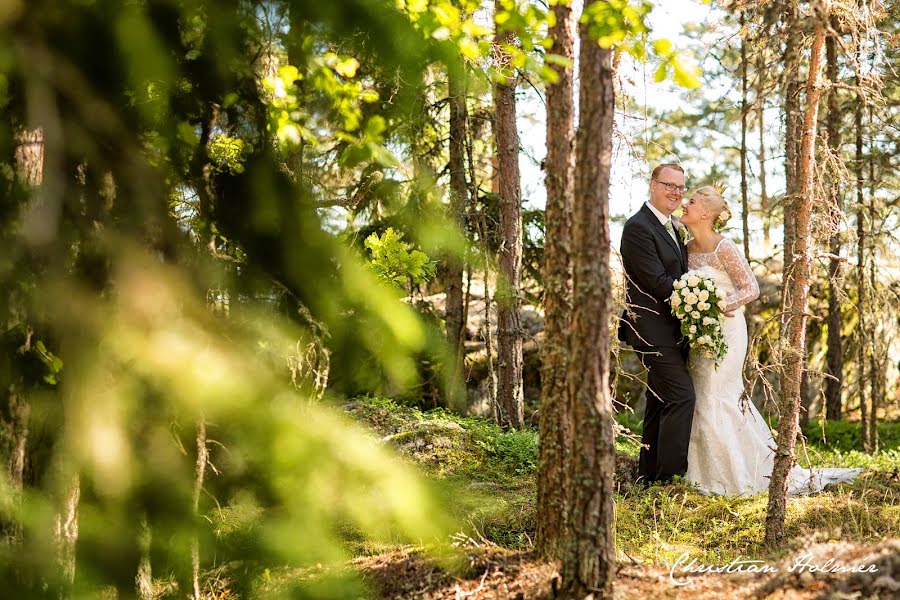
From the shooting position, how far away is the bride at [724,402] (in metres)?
6.92

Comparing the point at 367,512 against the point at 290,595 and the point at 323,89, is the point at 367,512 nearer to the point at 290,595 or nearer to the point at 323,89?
the point at 290,595

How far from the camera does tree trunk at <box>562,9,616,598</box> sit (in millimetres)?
3121

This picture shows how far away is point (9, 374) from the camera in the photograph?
1.05m

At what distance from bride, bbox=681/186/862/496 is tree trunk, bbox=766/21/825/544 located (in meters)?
1.88

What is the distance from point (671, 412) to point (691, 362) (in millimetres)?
620

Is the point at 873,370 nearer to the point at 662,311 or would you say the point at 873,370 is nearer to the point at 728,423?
the point at 728,423

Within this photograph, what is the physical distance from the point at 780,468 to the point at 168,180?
4.75 metres

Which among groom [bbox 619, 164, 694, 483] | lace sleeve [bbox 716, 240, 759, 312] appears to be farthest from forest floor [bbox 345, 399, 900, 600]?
lace sleeve [bbox 716, 240, 759, 312]

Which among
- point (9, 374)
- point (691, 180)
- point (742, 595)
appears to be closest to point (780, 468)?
point (742, 595)

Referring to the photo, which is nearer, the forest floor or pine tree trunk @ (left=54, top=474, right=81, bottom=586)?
pine tree trunk @ (left=54, top=474, right=81, bottom=586)

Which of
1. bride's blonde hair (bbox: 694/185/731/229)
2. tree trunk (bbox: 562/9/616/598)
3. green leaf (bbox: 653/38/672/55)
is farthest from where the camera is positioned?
bride's blonde hair (bbox: 694/185/731/229)

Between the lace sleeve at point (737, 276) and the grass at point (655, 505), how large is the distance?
4.99ft

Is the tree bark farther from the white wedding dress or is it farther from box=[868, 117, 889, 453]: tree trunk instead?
the white wedding dress

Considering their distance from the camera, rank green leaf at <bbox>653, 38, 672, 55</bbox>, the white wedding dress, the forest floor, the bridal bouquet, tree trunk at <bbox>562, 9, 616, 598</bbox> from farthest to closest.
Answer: the white wedding dress, the bridal bouquet, the forest floor, tree trunk at <bbox>562, 9, 616, 598</bbox>, green leaf at <bbox>653, 38, 672, 55</bbox>
